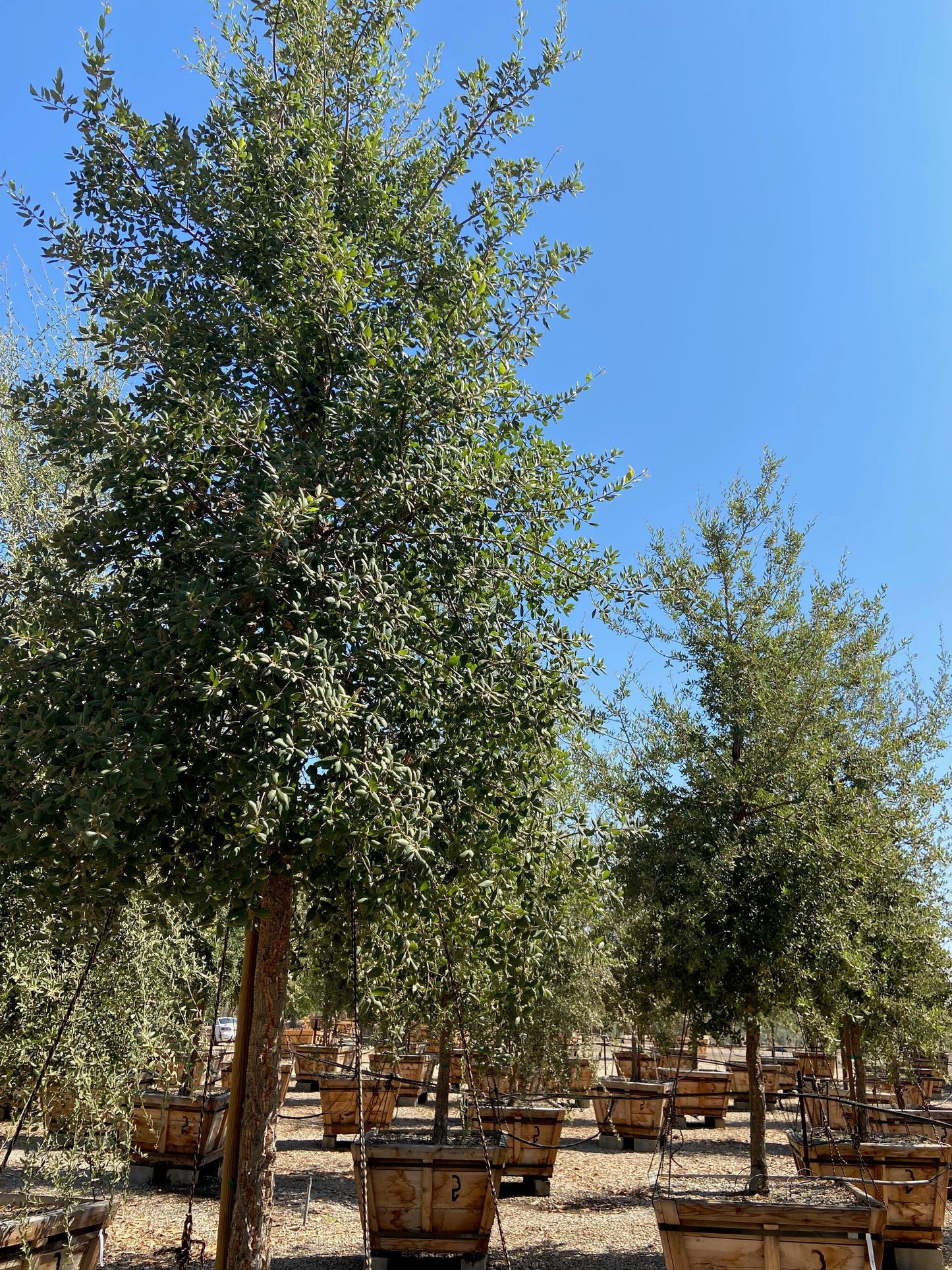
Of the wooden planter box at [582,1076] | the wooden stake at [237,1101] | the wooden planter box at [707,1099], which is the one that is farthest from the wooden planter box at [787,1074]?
the wooden stake at [237,1101]

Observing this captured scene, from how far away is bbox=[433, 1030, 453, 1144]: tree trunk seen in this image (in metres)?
11.0

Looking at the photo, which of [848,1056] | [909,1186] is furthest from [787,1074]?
[909,1186]

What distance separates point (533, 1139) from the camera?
1439 cm

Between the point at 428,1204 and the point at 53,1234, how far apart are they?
162 inches

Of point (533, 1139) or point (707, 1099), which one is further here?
point (707, 1099)

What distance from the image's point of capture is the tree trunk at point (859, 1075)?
11.6 meters

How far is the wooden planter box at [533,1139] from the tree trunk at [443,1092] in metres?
2.77

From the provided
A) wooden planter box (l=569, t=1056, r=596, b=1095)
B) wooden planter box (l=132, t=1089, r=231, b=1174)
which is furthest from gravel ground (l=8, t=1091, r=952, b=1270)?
wooden planter box (l=569, t=1056, r=596, b=1095)

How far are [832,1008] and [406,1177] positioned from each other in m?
4.91

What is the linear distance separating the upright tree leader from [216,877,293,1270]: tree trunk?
21mm

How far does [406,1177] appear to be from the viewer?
30.7 feet

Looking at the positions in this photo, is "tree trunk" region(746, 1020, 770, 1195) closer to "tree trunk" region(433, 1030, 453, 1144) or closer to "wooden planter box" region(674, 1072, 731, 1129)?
"tree trunk" region(433, 1030, 453, 1144)

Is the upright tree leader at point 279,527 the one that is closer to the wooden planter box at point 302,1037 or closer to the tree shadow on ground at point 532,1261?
the tree shadow on ground at point 532,1261

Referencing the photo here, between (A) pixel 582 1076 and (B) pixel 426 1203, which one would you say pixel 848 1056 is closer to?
(B) pixel 426 1203
